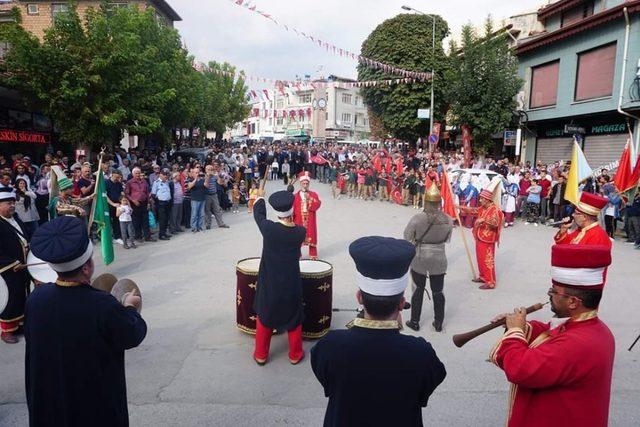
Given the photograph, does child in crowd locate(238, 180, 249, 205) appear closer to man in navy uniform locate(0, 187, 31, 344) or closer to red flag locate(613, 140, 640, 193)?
red flag locate(613, 140, 640, 193)

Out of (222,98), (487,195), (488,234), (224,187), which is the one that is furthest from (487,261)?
(222,98)

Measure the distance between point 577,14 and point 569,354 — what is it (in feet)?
76.7

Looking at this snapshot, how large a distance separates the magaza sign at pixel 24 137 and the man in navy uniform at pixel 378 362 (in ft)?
54.8

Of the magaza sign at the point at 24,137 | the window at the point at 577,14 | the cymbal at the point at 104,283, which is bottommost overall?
the cymbal at the point at 104,283

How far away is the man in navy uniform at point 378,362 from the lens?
2199 millimetres

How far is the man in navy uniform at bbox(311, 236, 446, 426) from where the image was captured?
2.20m

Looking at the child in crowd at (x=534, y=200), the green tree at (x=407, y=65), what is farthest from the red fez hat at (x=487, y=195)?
the green tree at (x=407, y=65)

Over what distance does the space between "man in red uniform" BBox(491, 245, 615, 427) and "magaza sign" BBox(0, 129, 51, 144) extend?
1718 centimetres

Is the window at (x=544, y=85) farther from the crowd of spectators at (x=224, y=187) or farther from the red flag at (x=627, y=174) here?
the red flag at (x=627, y=174)

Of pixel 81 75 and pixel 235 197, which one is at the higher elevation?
pixel 81 75

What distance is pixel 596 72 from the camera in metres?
19.2

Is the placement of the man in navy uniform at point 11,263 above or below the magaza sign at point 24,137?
below

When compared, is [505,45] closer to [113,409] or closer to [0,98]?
[0,98]

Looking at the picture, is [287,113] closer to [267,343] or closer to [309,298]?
[309,298]
